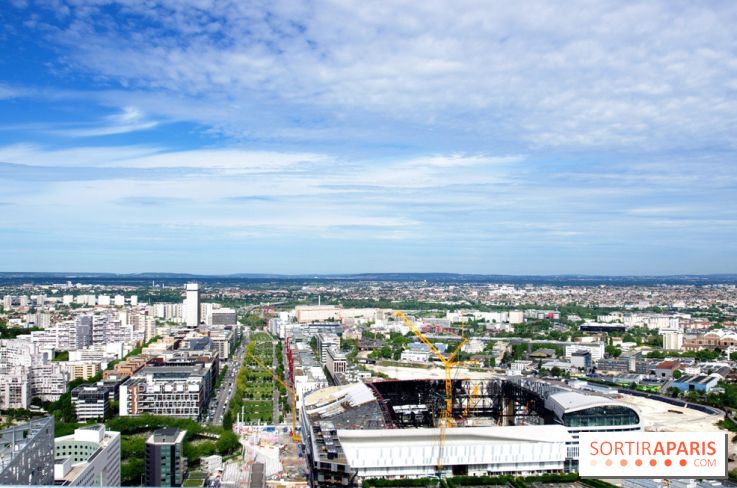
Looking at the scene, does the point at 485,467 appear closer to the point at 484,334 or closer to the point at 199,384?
→ the point at 199,384

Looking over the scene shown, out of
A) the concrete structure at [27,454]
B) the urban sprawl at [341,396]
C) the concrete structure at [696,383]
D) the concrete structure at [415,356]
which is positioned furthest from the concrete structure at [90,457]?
the concrete structure at [415,356]

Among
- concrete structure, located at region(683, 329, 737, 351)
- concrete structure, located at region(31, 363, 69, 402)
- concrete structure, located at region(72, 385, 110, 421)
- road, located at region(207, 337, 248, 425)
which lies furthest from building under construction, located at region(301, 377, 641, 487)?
concrete structure, located at region(683, 329, 737, 351)

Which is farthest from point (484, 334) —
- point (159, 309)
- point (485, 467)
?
point (485, 467)

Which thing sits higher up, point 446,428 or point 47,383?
point 446,428

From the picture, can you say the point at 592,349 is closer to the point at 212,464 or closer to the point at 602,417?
the point at 602,417

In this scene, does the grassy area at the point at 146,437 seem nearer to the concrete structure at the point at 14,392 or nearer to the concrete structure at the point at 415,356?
the concrete structure at the point at 14,392

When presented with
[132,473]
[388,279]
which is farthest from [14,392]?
[388,279]

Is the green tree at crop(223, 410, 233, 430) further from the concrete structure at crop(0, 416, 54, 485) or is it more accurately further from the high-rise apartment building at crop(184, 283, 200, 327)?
the high-rise apartment building at crop(184, 283, 200, 327)
